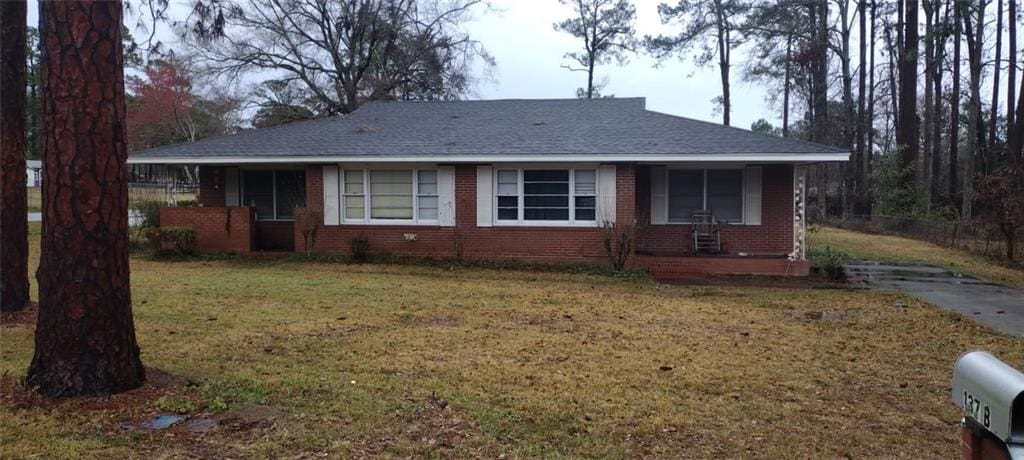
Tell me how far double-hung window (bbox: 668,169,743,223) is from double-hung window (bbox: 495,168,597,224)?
7.06 ft

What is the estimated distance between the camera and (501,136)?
50.1 feet

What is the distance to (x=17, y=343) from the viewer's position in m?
6.17

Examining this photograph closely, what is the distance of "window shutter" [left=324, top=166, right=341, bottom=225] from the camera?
48.7 ft

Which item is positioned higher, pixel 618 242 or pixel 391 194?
pixel 391 194

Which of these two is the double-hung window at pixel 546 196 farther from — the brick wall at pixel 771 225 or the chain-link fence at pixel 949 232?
the chain-link fence at pixel 949 232

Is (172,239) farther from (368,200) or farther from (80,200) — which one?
(80,200)

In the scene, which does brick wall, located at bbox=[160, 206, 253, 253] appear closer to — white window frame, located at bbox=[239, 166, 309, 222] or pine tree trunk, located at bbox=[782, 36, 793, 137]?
white window frame, located at bbox=[239, 166, 309, 222]

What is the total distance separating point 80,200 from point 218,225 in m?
11.7

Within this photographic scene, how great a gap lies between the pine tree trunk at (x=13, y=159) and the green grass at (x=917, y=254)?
14449 millimetres

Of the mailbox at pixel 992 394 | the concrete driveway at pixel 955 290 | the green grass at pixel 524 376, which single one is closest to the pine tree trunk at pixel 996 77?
the concrete driveway at pixel 955 290

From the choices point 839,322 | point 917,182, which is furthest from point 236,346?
point 917,182

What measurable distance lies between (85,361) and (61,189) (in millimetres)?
1158

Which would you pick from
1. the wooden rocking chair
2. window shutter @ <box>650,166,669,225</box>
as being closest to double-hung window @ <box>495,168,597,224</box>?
window shutter @ <box>650,166,669,225</box>

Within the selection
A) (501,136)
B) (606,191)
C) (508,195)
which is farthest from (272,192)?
(606,191)
